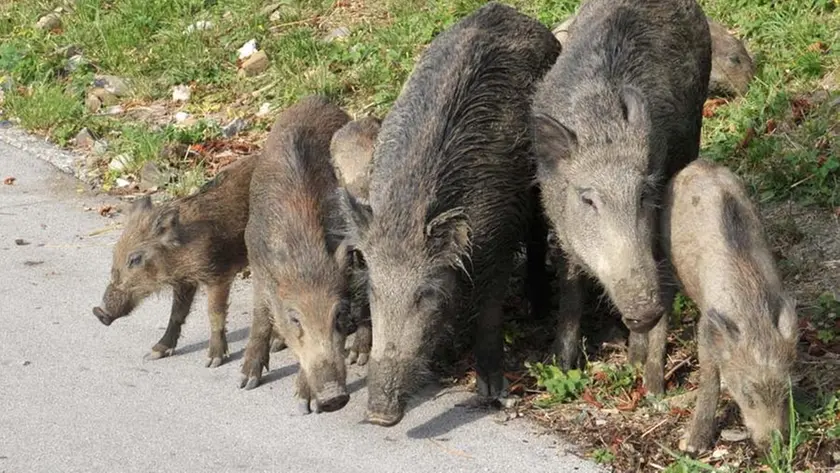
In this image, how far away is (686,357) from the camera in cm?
681

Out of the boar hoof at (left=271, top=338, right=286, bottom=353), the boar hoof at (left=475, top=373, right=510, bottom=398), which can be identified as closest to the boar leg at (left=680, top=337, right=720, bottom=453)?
the boar hoof at (left=475, top=373, right=510, bottom=398)

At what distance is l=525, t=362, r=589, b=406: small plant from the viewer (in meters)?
6.52

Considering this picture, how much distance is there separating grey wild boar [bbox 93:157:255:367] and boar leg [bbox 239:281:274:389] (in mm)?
351

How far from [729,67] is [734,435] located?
3.84 m

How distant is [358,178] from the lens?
24.4 feet

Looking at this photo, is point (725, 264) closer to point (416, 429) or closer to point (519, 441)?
point (519, 441)

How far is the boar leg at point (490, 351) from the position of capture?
6668mm

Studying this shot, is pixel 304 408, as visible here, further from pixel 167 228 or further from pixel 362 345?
pixel 167 228

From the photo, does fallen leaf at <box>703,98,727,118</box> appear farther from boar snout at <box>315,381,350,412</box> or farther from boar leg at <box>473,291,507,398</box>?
boar snout at <box>315,381,350,412</box>

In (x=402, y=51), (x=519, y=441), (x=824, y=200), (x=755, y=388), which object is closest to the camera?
(x=755, y=388)

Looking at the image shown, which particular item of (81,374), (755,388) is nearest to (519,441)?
(755,388)

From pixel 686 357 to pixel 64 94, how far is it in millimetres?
6003

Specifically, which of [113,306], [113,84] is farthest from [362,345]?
[113,84]

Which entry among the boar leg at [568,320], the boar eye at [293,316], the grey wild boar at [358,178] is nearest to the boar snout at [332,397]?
the boar eye at [293,316]
